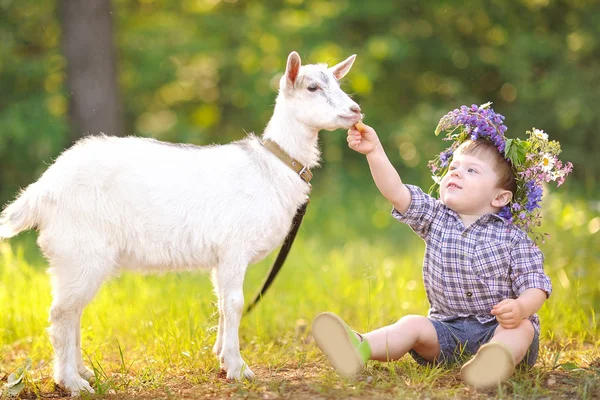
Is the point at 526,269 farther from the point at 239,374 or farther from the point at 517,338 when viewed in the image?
the point at 239,374

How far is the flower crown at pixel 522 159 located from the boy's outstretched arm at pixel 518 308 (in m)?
0.37

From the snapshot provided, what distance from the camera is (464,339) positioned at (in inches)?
138

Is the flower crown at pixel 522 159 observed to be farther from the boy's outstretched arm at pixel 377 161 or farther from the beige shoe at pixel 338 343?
the beige shoe at pixel 338 343

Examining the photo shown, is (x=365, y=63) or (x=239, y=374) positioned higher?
(x=365, y=63)

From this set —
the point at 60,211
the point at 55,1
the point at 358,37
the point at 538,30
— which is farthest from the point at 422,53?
the point at 60,211

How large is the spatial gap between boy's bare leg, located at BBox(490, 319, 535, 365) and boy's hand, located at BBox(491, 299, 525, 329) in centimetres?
6

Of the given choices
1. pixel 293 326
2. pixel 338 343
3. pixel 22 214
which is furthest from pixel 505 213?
pixel 22 214

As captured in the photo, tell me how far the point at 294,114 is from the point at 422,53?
293 inches

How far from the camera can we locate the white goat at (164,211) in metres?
3.42

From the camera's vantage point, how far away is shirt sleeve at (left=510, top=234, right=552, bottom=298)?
11.0ft

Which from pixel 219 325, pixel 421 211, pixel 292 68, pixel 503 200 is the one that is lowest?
pixel 219 325

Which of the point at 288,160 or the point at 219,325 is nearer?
the point at 288,160

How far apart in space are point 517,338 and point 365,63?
6.74 m

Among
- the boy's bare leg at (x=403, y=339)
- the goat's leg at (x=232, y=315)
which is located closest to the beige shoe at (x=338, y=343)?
the boy's bare leg at (x=403, y=339)
